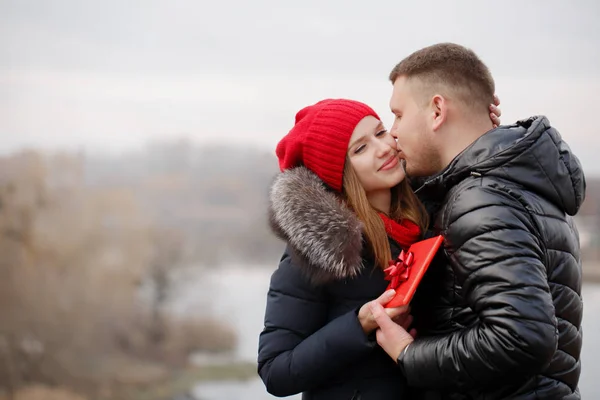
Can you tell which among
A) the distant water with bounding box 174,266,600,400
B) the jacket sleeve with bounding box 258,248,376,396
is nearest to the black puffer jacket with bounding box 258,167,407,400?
the jacket sleeve with bounding box 258,248,376,396

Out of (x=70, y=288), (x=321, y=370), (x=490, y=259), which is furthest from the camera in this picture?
(x=70, y=288)

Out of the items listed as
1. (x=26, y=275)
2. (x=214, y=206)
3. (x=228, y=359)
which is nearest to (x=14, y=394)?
(x=26, y=275)

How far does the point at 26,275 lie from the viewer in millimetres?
3521

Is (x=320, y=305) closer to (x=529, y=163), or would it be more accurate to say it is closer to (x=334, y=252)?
(x=334, y=252)

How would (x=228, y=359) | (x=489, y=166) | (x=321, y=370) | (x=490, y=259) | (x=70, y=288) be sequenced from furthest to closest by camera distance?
(x=70, y=288) → (x=228, y=359) → (x=321, y=370) → (x=489, y=166) → (x=490, y=259)

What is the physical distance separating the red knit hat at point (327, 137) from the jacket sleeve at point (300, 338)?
21cm

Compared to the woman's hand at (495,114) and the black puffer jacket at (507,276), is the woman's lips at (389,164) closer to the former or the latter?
the black puffer jacket at (507,276)

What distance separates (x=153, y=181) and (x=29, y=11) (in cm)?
113

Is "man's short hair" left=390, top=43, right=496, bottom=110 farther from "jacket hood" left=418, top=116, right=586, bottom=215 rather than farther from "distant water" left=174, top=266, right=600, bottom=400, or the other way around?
"distant water" left=174, top=266, right=600, bottom=400

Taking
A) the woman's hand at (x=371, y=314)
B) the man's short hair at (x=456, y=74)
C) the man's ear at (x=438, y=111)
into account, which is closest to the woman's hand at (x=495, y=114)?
the man's short hair at (x=456, y=74)

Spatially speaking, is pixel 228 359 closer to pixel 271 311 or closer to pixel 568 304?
pixel 271 311

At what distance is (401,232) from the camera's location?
1432 millimetres

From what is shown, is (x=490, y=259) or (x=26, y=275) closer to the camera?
(x=490, y=259)

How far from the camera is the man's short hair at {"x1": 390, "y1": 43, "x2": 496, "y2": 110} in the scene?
1.37 meters
